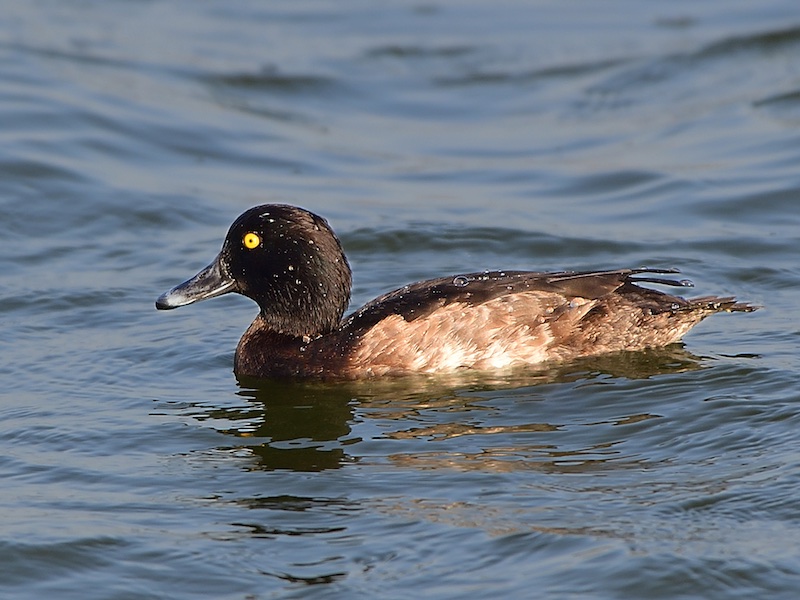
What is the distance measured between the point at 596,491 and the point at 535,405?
1.66 meters

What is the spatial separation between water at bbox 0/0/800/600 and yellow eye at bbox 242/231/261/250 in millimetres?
941

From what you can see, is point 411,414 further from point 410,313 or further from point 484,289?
point 484,289

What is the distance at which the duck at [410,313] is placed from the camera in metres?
10.0

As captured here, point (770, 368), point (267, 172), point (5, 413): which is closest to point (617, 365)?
point (770, 368)

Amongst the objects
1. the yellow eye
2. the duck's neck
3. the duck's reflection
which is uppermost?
the yellow eye

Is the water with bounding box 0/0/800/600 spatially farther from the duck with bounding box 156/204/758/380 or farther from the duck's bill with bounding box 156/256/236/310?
the duck's bill with bounding box 156/256/236/310

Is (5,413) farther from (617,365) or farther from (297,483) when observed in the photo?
(617,365)

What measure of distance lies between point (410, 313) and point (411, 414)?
3.03 feet

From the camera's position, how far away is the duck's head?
33.6 feet

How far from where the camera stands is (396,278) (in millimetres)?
12727

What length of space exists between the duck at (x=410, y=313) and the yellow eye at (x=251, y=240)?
0.02 meters

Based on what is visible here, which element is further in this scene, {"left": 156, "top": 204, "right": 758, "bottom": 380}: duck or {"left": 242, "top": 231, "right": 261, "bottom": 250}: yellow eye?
{"left": 242, "top": 231, "right": 261, "bottom": 250}: yellow eye

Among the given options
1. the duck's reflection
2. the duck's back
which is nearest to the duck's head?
the duck's back

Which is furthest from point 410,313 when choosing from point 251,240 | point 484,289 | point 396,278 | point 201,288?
point 396,278
